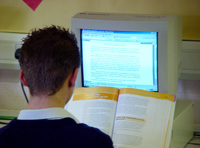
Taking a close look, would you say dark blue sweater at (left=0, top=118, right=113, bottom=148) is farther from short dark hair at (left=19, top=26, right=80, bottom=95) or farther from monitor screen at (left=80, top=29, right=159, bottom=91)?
monitor screen at (left=80, top=29, right=159, bottom=91)

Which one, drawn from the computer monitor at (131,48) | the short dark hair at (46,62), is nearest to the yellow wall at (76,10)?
the computer monitor at (131,48)

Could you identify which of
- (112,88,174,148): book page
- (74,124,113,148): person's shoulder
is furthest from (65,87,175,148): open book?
(74,124,113,148): person's shoulder

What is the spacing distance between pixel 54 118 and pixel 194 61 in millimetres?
974

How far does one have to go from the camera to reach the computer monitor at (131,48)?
1.45 m

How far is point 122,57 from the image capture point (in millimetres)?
1472

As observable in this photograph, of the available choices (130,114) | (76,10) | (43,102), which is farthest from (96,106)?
(76,10)

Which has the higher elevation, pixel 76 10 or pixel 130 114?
pixel 76 10

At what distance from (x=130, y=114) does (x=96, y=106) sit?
13 centimetres

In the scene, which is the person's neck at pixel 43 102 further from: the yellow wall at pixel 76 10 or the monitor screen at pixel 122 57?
the yellow wall at pixel 76 10

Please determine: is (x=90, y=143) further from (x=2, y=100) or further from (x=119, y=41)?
(x=2, y=100)

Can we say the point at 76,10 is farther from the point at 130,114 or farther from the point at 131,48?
the point at 130,114

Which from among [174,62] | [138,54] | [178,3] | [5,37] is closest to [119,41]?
[138,54]

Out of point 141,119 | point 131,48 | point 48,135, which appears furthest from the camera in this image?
point 131,48

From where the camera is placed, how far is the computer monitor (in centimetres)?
145
